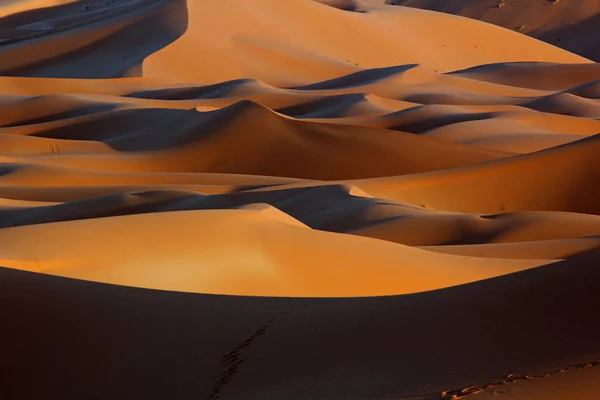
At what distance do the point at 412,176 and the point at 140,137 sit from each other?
5.48 metres

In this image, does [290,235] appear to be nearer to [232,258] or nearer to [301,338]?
[232,258]

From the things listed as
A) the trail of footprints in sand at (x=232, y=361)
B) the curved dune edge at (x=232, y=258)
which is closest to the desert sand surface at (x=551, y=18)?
the curved dune edge at (x=232, y=258)

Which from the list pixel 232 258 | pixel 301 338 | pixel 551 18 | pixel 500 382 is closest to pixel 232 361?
pixel 301 338

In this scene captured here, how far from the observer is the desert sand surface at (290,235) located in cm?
398

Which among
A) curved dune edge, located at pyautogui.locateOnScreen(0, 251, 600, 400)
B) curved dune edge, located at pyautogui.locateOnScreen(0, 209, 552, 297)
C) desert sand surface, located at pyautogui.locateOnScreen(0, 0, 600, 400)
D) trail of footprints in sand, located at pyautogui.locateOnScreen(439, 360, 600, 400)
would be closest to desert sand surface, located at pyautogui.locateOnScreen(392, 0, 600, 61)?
desert sand surface, located at pyautogui.locateOnScreen(0, 0, 600, 400)

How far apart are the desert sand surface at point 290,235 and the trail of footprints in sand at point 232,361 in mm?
13

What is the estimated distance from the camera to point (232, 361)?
4.18 metres

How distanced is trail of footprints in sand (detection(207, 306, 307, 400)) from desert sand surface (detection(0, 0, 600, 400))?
0.01 metres

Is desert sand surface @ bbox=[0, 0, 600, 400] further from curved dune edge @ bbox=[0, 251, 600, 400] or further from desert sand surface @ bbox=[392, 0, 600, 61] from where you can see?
desert sand surface @ bbox=[392, 0, 600, 61]

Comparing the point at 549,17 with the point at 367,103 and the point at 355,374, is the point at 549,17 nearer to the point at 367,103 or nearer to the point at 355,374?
the point at 367,103

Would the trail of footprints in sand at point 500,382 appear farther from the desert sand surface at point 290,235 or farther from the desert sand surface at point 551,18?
the desert sand surface at point 551,18

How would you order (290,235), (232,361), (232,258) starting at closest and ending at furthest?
(232,361)
(232,258)
(290,235)

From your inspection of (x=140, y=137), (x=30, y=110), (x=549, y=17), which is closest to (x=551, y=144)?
(x=140, y=137)

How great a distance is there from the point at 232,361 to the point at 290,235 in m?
2.56
